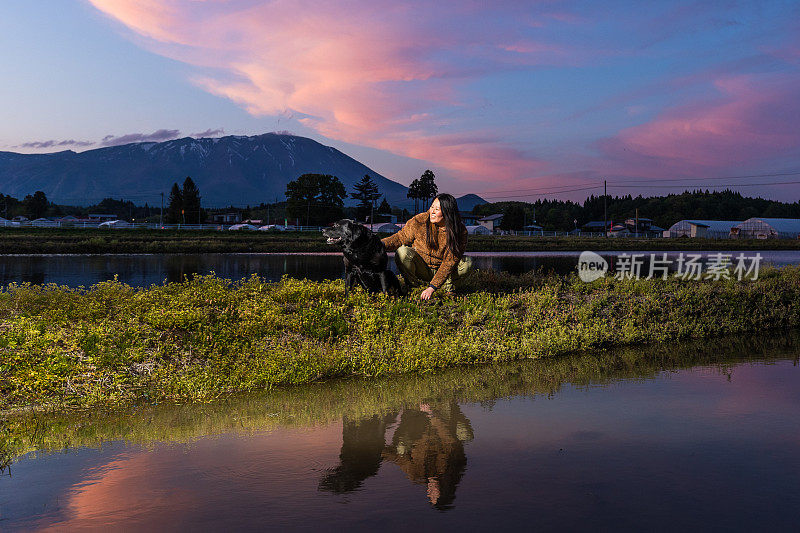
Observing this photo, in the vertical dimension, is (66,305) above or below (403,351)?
above

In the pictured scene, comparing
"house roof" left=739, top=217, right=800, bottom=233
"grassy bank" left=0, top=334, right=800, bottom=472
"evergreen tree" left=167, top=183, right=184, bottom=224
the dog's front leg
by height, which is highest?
"evergreen tree" left=167, top=183, right=184, bottom=224

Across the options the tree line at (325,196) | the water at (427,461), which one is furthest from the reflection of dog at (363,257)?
the tree line at (325,196)

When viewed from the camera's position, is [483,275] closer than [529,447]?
No

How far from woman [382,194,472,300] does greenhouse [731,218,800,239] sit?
126m

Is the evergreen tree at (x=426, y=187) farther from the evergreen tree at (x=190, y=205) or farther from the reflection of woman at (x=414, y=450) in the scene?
the reflection of woman at (x=414, y=450)

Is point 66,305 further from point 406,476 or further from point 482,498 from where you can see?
point 482,498

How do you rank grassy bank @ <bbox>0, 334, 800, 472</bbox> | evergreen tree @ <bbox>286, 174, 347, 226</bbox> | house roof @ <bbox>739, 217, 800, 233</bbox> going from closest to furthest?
1. grassy bank @ <bbox>0, 334, 800, 472</bbox>
2. evergreen tree @ <bbox>286, 174, 347, 226</bbox>
3. house roof @ <bbox>739, 217, 800, 233</bbox>

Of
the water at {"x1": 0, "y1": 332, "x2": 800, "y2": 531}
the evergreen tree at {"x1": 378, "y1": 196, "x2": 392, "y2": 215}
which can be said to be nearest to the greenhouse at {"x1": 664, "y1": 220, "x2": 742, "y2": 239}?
the evergreen tree at {"x1": 378, "y1": 196, "x2": 392, "y2": 215}

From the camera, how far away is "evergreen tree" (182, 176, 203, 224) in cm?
11418

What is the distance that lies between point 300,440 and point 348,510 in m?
1.39

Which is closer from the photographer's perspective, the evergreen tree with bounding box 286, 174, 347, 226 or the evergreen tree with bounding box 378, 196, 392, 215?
the evergreen tree with bounding box 286, 174, 347, 226

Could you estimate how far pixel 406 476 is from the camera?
13.2 feet

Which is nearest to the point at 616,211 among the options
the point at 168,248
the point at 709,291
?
the point at 168,248

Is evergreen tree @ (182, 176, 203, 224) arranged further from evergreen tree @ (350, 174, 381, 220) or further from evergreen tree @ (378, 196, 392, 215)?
evergreen tree @ (378, 196, 392, 215)
